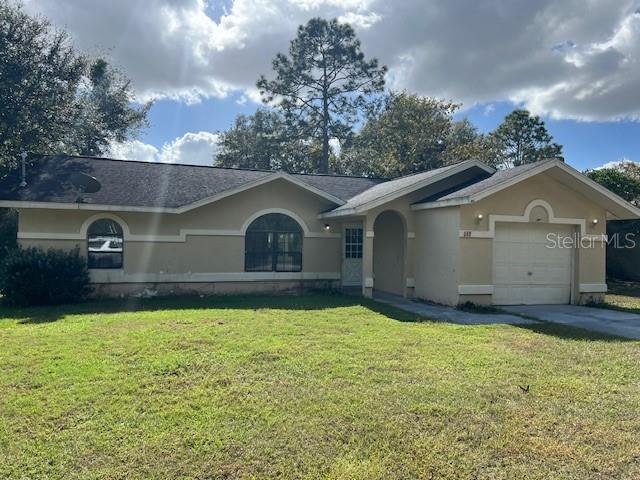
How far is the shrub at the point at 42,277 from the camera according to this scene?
447 inches

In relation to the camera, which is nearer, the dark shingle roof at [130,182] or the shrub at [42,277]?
the shrub at [42,277]

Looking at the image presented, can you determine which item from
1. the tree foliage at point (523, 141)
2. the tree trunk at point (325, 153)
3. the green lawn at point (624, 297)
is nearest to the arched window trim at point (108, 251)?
the green lawn at point (624, 297)

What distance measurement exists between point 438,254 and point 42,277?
34.7ft

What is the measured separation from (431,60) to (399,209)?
47.6 ft

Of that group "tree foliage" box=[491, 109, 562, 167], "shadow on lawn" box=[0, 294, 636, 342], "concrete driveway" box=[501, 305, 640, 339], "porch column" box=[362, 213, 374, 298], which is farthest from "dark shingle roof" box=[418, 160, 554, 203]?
"tree foliage" box=[491, 109, 562, 167]

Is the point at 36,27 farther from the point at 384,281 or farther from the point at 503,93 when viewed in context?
the point at 503,93

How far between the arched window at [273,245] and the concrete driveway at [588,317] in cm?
664

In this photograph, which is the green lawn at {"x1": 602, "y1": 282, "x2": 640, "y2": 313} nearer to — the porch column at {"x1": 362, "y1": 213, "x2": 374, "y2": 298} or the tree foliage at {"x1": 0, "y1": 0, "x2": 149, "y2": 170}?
the porch column at {"x1": 362, "y1": 213, "x2": 374, "y2": 298}

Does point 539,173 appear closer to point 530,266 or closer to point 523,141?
point 530,266

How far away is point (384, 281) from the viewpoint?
16109 mm

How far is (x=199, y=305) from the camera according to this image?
11.9 metres

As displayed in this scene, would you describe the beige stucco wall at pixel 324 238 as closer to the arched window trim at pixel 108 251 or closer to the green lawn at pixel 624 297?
the arched window trim at pixel 108 251

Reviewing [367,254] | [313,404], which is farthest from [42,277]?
[313,404]

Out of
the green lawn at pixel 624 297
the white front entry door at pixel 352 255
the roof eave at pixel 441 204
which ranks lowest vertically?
the green lawn at pixel 624 297
